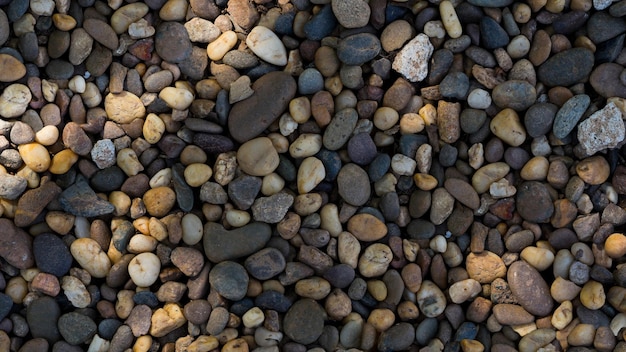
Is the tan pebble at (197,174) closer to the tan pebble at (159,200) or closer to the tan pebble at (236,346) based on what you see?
the tan pebble at (159,200)

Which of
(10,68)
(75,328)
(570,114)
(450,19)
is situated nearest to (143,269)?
(75,328)

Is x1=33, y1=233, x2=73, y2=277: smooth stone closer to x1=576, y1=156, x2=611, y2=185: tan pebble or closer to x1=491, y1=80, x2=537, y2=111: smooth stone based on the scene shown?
x1=491, y1=80, x2=537, y2=111: smooth stone

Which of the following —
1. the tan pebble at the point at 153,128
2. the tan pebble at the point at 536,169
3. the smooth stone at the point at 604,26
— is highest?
the smooth stone at the point at 604,26

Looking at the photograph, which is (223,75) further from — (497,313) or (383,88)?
(497,313)

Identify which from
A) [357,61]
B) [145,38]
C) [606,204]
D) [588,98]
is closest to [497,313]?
→ [606,204]

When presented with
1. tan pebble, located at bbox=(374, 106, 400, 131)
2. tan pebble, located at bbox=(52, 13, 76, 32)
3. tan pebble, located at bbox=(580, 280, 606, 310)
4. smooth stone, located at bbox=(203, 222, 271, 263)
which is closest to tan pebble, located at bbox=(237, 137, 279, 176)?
smooth stone, located at bbox=(203, 222, 271, 263)

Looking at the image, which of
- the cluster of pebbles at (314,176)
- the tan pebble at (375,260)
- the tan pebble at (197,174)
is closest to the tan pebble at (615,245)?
the cluster of pebbles at (314,176)
